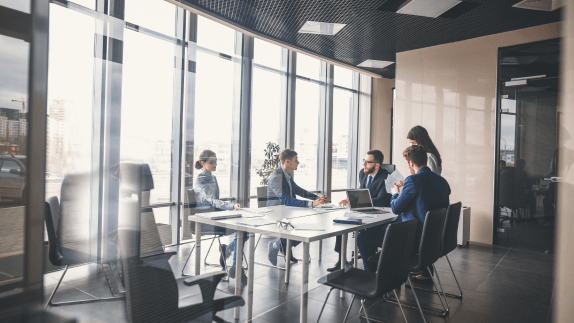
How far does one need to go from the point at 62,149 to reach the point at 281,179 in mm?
2990

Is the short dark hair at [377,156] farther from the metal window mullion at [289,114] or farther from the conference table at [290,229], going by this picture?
the metal window mullion at [289,114]

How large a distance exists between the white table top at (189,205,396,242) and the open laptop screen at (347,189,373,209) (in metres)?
0.19

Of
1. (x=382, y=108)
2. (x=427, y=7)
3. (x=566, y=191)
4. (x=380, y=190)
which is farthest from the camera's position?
(x=382, y=108)

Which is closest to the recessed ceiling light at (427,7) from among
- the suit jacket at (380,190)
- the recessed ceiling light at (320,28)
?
the recessed ceiling light at (320,28)

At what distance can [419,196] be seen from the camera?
3.26 m

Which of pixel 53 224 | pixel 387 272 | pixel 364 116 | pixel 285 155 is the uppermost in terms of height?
pixel 364 116

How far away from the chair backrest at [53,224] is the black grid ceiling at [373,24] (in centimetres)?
330

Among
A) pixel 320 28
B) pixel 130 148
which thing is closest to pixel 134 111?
pixel 130 148

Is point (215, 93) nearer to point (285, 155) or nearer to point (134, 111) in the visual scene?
point (134, 111)

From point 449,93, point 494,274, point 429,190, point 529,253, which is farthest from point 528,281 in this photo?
point 449,93

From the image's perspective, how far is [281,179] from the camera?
13.0ft

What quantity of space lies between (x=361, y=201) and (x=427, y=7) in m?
2.86

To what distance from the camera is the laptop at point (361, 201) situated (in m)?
3.95

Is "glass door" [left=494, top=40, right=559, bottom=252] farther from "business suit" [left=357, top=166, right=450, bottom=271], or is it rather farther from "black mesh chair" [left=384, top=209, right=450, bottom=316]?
"black mesh chair" [left=384, top=209, right=450, bottom=316]
